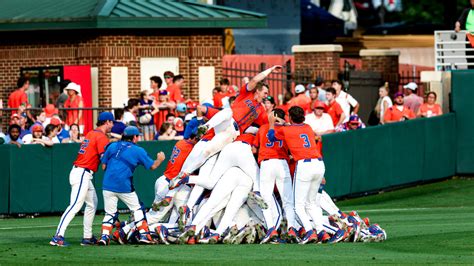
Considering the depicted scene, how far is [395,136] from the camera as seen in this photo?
95.0 feet

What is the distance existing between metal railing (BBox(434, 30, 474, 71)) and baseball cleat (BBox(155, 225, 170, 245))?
13645 mm

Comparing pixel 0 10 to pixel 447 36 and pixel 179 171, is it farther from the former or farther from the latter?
pixel 179 171

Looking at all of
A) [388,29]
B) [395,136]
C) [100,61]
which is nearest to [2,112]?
[100,61]

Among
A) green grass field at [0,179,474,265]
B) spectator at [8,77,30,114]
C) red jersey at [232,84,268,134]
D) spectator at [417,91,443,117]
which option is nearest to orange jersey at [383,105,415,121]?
spectator at [417,91,443,117]

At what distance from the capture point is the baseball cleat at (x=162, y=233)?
19.0 m

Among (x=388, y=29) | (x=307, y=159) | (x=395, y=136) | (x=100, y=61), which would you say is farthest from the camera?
(x=388, y=29)

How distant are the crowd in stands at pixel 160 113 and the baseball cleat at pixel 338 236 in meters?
7.33

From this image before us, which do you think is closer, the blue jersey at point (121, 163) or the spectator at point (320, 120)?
the blue jersey at point (121, 163)

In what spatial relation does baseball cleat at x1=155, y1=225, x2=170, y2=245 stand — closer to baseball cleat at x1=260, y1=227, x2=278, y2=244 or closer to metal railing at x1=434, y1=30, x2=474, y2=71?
baseball cleat at x1=260, y1=227, x2=278, y2=244

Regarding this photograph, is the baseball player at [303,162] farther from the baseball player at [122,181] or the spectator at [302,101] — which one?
the spectator at [302,101]

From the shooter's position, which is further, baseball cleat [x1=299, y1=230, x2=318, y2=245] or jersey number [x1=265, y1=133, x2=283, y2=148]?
jersey number [x1=265, y1=133, x2=283, y2=148]

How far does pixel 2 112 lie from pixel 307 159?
12220mm

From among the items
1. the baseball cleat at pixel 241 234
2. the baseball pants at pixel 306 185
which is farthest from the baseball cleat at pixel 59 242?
the baseball pants at pixel 306 185

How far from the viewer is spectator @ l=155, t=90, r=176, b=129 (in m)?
28.1
